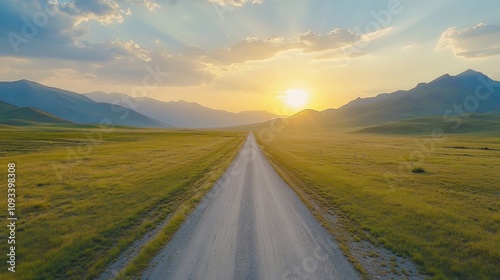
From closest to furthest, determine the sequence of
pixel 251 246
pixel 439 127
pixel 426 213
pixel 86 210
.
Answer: pixel 251 246, pixel 426 213, pixel 86 210, pixel 439 127

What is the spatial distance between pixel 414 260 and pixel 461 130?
623 feet

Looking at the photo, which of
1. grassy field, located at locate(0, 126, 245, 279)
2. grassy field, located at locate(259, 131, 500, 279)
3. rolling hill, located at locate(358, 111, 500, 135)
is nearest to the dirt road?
grassy field, located at locate(0, 126, 245, 279)

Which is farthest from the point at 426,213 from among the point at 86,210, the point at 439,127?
the point at 439,127

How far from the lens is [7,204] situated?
57.4ft

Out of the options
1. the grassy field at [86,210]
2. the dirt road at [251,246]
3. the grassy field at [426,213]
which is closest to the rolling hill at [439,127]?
the grassy field at [426,213]

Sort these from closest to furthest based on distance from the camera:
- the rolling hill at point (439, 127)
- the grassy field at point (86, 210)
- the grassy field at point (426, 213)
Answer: the grassy field at point (86, 210), the grassy field at point (426, 213), the rolling hill at point (439, 127)

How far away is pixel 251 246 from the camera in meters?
11.6

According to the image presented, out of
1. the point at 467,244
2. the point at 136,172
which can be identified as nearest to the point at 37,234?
the point at 136,172

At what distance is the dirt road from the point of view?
31.2 feet

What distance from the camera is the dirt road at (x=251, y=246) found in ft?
31.2

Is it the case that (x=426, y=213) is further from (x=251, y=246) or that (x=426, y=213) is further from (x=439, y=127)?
(x=439, y=127)

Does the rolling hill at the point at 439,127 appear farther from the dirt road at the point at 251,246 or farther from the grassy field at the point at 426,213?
the dirt road at the point at 251,246

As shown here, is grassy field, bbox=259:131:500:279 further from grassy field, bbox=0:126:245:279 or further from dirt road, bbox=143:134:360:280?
grassy field, bbox=0:126:245:279

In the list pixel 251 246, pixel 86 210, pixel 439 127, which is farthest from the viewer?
pixel 439 127
